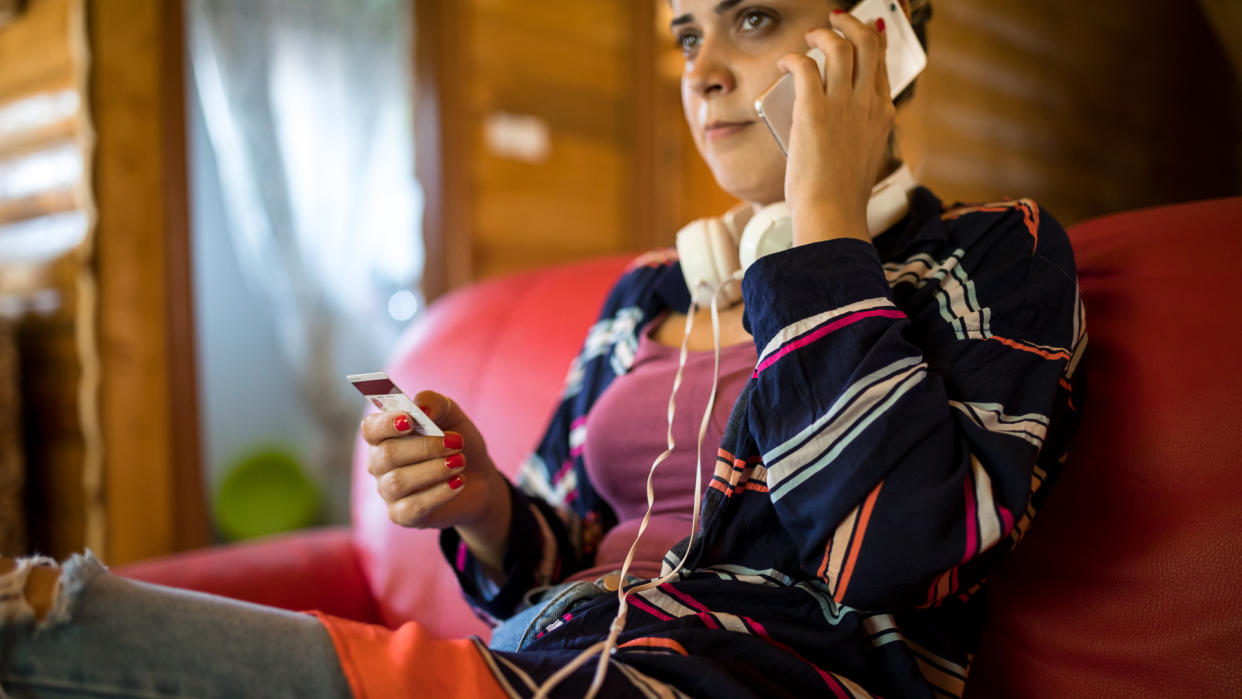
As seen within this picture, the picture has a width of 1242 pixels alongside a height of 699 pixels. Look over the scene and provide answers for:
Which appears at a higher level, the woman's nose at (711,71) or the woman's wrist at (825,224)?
the woman's nose at (711,71)

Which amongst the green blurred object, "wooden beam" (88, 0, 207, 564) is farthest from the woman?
the green blurred object

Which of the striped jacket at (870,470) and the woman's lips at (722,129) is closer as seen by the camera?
the striped jacket at (870,470)

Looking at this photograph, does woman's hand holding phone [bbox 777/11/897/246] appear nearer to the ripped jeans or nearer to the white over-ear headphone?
the white over-ear headphone

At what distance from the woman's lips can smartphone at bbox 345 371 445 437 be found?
458 mm

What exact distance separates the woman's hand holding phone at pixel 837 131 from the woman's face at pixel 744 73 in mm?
77

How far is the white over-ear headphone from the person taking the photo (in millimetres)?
875

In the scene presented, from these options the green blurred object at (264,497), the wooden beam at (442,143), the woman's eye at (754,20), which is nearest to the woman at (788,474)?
the woman's eye at (754,20)

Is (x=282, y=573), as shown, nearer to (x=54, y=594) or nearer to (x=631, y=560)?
(x=631, y=560)

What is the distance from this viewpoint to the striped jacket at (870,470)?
65 centimetres

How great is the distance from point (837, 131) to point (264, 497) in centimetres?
296

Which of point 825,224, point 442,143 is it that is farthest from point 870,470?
point 442,143

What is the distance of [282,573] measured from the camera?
54.3 inches

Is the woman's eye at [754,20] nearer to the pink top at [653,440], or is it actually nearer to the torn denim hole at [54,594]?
the pink top at [653,440]

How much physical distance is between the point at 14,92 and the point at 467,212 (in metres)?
1.33
